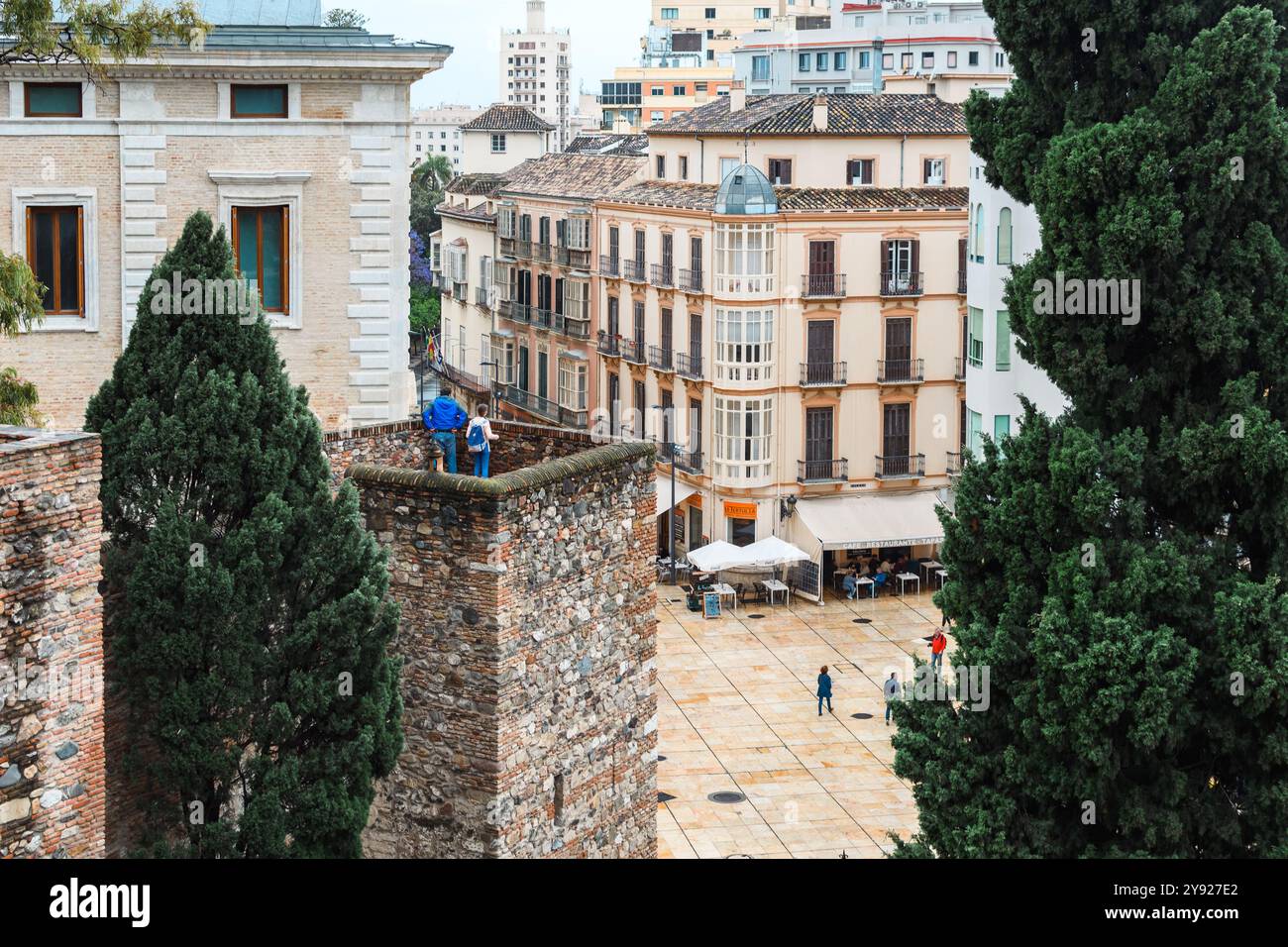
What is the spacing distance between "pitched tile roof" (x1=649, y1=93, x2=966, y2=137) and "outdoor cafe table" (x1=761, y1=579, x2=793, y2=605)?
15.6 metres

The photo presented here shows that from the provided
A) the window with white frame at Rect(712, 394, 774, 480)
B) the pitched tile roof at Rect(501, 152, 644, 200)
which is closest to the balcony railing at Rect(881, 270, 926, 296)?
the window with white frame at Rect(712, 394, 774, 480)

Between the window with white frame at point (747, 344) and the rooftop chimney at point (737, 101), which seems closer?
the window with white frame at point (747, 344)

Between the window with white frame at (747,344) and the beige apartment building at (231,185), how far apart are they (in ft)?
105

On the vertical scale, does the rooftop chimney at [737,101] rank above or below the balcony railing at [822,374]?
above

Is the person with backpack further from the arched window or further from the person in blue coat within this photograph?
the arched window

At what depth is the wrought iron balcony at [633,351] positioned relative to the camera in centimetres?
6544

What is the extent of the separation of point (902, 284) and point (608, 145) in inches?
1501

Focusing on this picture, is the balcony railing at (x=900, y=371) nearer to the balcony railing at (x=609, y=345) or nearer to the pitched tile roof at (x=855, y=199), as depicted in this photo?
the pitched tile roof at (x=855, y=199)

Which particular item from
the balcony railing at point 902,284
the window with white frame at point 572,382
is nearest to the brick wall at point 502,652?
the balcony railing at point 902,284

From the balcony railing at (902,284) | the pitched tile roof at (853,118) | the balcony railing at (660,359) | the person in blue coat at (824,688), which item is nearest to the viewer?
the person in blue coat at (824,688)

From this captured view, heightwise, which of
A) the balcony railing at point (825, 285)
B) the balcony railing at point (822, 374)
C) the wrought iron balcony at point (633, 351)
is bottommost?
the balcony railing at point (822, 374)

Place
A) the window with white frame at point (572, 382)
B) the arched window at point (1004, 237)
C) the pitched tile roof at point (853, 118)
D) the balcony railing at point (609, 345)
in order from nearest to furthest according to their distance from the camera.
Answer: the arched window at point (1004, 237), the pitched tile roof at point (853, 118), the balcony railing at point (609, 345), the window with white frame at point (572, 382)

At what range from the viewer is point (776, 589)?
55438 mm
